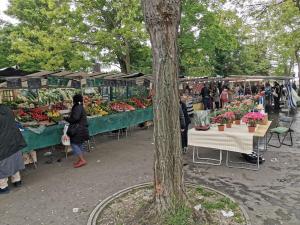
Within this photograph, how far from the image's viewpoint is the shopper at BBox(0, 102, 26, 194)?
5121 mm

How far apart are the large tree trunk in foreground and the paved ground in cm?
126

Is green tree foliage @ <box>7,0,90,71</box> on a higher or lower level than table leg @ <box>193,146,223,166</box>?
higher

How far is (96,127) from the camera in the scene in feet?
27.9

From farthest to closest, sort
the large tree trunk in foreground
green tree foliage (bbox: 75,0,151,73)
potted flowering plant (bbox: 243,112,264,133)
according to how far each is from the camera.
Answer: green tree foliage (bbox: 75,0,151,73)
potted flowering plant (bbox: 243,112,264,133)
the large tree trunk in foreground

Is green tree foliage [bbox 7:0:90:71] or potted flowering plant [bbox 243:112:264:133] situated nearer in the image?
potted flowering plant [bbox 243:112:264:133]

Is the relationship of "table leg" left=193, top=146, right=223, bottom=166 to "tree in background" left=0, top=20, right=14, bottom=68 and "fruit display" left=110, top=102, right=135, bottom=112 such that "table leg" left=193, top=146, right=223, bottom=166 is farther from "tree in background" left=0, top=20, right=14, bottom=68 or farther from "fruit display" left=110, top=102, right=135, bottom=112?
"tree in background" left=0, top=20, right=14, bottom=68

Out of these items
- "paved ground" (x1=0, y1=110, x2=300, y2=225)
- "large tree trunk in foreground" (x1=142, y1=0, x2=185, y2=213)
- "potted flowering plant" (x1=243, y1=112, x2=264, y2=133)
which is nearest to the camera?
"large tree trunk in foreground" (x1=142, y1=0, x2=185, y2=213)

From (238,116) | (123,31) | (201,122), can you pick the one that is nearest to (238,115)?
(238,116)

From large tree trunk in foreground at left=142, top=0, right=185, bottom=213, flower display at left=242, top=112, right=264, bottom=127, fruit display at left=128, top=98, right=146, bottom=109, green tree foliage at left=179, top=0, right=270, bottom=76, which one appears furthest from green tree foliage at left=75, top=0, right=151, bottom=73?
large tree trunk in foreground at left=142, top=0, right=185, bottom=213

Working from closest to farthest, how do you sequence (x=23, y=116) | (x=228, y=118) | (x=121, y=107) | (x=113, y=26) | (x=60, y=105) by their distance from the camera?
(x=228, y=118) < (x=23, y=116) < (x=60, y=105) < (x=121, y=107) < (x=113, y=26)

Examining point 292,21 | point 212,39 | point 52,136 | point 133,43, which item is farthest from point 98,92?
point 292,21

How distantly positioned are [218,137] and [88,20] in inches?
534

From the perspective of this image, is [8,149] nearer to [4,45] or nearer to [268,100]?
[268,100]

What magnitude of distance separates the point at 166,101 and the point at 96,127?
5.34 metres
